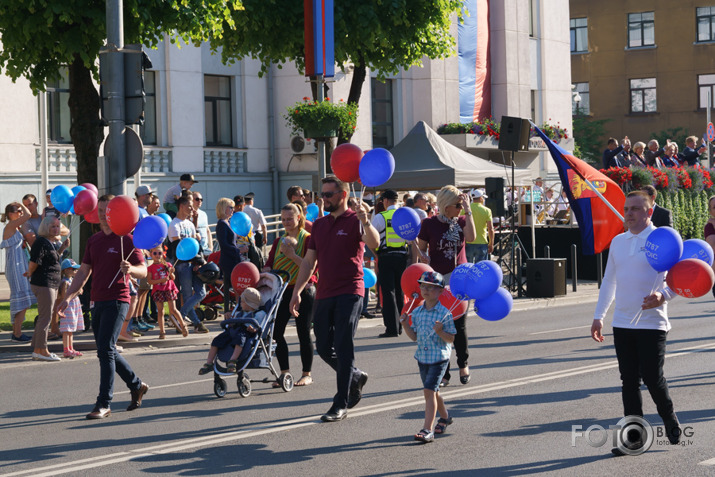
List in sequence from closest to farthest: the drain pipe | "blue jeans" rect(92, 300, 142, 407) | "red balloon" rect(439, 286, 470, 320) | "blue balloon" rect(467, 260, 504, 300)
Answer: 1. "red balloon" rect(439, 286, 470, 320)
2. "blue balloon" rect(467, 260, 504, 300)
3. "blue jeans" rect(92, 300, 142, 407)
4. the drain pipe

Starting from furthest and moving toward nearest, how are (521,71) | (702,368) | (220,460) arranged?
(521,71) → (702,368) → (220,460)

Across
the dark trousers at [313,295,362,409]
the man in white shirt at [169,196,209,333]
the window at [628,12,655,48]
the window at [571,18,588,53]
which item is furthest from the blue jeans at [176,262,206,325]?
the window at [571,18,588,53]

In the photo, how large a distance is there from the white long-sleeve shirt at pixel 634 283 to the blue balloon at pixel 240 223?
9038 millimetres

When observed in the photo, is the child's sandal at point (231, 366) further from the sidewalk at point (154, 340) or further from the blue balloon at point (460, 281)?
the sidewalk at point (154, 340)

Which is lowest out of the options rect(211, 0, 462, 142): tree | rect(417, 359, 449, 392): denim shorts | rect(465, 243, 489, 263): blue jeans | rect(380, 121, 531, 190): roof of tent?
rect(417, 359, 449, 392): denim shorts

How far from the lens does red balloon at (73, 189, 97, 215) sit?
1400cm

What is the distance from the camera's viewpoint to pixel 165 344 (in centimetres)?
1439

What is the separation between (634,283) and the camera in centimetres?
734

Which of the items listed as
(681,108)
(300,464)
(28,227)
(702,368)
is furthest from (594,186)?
(681,108)

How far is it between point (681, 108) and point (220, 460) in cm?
5181

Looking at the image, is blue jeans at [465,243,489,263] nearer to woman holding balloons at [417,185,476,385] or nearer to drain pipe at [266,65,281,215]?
woman holding balloons at [417,185,476,385]

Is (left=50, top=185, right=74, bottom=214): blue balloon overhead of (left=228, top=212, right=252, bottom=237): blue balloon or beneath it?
overhead

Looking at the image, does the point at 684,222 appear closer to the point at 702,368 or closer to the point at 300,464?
the point at 702,368

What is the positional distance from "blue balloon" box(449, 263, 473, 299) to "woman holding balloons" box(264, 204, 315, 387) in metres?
2.10
